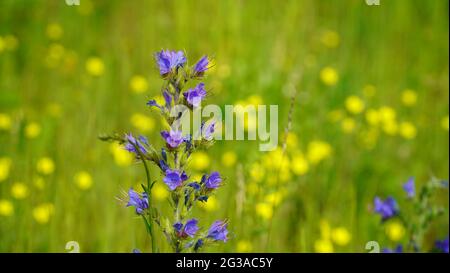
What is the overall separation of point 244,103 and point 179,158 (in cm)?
234

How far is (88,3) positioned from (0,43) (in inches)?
36.1

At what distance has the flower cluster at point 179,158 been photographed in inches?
79.9

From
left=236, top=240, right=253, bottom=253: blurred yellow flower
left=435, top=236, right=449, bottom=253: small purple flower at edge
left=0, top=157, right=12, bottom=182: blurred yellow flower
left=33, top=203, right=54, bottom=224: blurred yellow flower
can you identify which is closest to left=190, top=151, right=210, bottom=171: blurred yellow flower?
left=236, top=240, right=253, bottom=253: blurred yellow flower

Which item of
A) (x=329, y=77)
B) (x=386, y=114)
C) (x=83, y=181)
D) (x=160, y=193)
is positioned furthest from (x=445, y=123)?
(x=83, y=181)

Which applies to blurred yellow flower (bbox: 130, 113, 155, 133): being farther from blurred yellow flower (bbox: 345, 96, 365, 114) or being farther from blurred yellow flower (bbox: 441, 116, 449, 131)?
blurred yellow flower (bbox: 441, 116, 449, 131)

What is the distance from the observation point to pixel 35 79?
196 inches

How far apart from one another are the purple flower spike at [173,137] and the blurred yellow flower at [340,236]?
189 cm

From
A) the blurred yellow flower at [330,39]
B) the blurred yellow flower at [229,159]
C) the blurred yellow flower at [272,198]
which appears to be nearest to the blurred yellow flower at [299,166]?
the blurred yellow flower at [272,198]

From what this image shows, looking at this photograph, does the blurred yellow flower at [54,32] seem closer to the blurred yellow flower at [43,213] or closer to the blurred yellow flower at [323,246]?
the blurred yellow flower at [43,213]

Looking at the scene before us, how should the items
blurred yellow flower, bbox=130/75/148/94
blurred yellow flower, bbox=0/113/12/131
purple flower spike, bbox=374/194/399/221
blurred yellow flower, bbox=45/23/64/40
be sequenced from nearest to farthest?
purple flower spike, bbox=374/194/399/221
blurred yellow flower, bbox=0/113/12/131
blurred yellow flower, bbox=130/75/148/94
blurred yellow flower, bbox=45/23/64/40

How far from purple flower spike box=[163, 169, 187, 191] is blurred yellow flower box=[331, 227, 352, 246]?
1851 millimetres

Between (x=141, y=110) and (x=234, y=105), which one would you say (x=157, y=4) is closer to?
(x=141, y=110)

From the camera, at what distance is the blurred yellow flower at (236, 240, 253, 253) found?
331 centimetres
